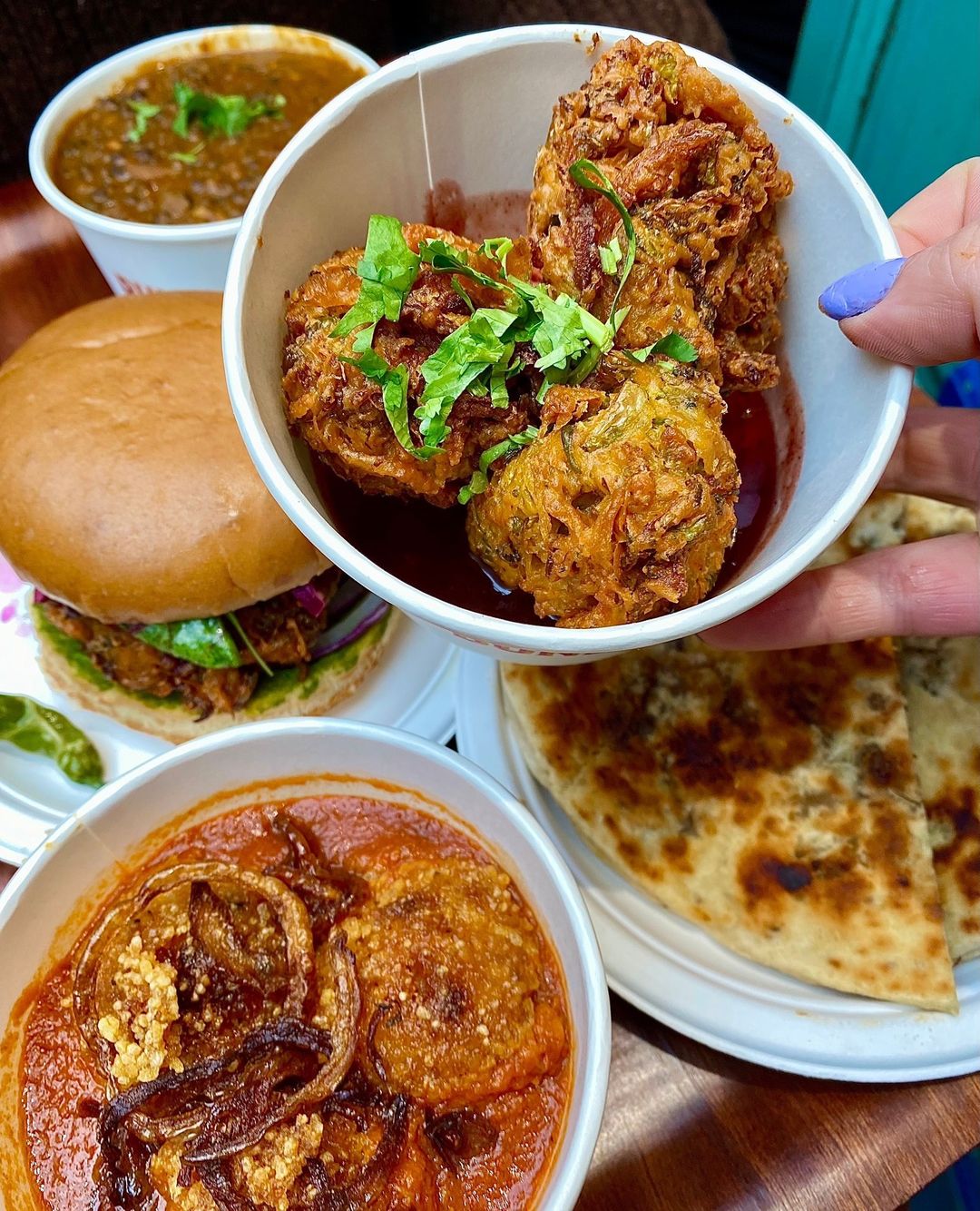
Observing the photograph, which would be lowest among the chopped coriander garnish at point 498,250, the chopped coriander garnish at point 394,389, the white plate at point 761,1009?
the white plate at point 761,1009

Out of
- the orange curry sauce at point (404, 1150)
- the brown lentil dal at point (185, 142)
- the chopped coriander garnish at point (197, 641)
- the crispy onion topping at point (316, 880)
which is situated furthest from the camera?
the brown lentil dal at point (185, 142)

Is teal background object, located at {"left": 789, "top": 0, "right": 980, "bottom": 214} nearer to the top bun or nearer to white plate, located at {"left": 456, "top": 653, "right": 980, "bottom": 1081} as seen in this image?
the top bun

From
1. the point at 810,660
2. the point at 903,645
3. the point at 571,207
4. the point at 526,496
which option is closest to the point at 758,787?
the point at 810,660

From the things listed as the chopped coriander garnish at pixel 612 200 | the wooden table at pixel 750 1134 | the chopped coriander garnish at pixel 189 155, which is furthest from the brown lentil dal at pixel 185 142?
the wooden table at pixel 750 1134

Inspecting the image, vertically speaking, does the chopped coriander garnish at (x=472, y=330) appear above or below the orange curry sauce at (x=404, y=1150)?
above

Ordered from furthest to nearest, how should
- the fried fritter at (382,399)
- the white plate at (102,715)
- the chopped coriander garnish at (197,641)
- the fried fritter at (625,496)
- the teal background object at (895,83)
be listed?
the teal background object at (895,83) < the chopped coriander garnish at (197,641) < the white plate at (102,715) < the fried fritter at (382,399) < the fried fritter at (625,496)

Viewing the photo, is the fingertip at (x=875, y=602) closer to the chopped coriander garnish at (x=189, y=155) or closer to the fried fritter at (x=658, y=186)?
the fried fritter at (x=658, y=186)

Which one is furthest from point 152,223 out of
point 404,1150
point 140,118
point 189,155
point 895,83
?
point 895,83

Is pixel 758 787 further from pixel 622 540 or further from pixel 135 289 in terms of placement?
pixel 135 289
